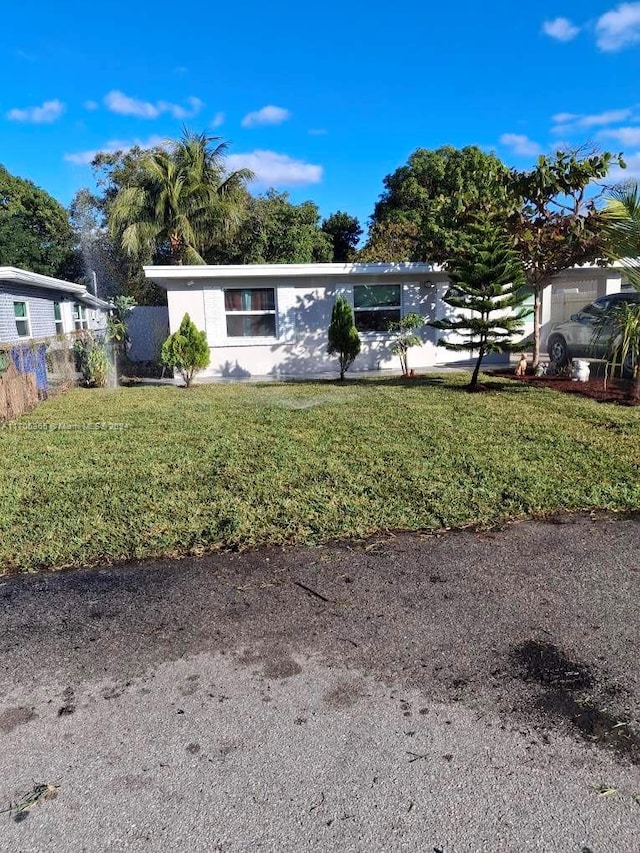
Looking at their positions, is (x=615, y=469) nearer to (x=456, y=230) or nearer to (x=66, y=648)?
(x=66, y=648)

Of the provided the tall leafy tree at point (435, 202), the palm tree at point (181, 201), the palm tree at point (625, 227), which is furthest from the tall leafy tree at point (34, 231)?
the palm tree at point (625, 227)

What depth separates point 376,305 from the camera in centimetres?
1402

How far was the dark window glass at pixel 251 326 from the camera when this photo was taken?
1359 centimetres

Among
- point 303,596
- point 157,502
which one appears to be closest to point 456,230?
point 157,502

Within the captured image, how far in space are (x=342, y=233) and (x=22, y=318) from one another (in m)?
20.3

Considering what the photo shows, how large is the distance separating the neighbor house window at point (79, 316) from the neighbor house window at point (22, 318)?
6.29 m

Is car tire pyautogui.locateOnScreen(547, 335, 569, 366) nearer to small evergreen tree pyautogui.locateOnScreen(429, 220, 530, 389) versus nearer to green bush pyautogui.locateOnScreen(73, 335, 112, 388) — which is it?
small evergreen tree pyautogui.locateOnScreen(429, 220, 530, 389)

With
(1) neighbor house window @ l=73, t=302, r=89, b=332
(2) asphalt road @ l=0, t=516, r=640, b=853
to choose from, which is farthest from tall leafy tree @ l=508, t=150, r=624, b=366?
(1) neighbor house window @ l=73, t=302, r=89, b=332

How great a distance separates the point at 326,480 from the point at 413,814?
3487mm

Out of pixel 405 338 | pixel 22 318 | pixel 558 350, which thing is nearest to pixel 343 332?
pixel 405 338

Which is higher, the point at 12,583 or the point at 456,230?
the point at 456,230

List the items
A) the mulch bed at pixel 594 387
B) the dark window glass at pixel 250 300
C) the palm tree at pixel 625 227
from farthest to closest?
the dark window glass at pixel 250 300 < the mulch bed at pixel 594 387 < the palm tree at pixel 625 227

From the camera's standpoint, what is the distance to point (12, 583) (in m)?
3.44

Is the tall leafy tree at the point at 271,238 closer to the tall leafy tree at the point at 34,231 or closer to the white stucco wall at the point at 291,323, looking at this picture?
the white stucco wall at the point at 291,323
